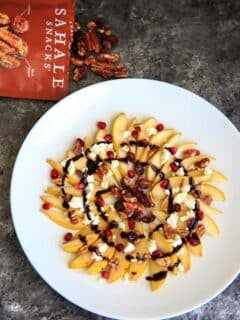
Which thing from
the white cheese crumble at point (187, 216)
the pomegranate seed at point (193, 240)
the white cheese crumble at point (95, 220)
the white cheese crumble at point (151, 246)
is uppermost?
the white cheese crumble at point (187, 216)

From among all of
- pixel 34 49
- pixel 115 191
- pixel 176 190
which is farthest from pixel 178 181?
pixel 34 49

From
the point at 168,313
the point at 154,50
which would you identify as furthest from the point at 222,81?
the point at 168,313

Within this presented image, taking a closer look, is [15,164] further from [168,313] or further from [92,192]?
[168,313]

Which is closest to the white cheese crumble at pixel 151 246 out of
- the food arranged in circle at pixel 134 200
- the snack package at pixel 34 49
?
the food arranged in circle at pixel 134 200

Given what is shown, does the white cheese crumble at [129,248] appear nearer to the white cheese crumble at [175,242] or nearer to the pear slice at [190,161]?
the white cheese crumble at [175,242]

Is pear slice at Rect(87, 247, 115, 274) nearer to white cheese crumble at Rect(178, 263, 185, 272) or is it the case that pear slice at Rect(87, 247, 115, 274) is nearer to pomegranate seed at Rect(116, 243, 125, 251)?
pomegranate seed at Rect(116, 243, 125, 251)

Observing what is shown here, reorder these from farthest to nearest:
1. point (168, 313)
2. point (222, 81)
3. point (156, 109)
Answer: point (222, 81) → point (156, 109) → point (168, 313)
